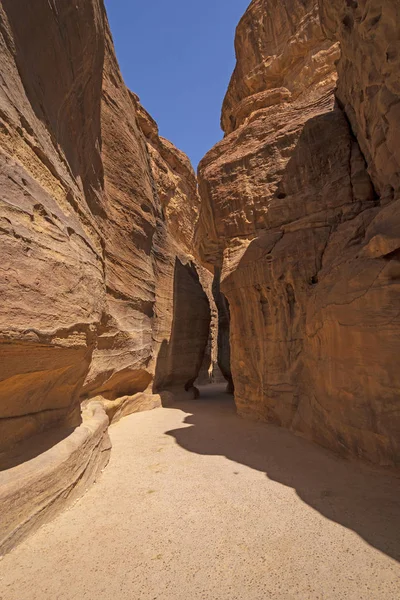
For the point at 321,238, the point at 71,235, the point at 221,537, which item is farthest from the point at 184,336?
the point at 221,537

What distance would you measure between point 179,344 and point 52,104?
30.3 feet

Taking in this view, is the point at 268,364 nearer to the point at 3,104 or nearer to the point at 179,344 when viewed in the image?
the point at 179,344

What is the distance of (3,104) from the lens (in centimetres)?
340

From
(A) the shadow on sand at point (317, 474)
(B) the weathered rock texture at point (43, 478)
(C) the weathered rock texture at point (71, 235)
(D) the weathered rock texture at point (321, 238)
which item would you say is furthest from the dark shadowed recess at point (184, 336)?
(B) the weathered rock texture at point (43, 478)

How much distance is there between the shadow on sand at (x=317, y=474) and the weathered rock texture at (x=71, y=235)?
2.76m

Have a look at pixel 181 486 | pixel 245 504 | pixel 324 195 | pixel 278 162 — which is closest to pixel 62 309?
pixel 181 486

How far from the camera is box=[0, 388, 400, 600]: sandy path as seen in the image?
2.27 m

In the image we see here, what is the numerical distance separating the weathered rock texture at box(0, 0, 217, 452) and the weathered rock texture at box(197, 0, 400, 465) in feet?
9.36

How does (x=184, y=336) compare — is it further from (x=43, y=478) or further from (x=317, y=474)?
(x=43, y=478)

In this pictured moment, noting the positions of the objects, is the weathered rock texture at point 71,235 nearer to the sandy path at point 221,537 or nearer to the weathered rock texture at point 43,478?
the weathered rock texture at point 43,478

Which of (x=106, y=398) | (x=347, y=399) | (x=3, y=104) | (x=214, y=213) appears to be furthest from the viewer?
(x=214, y=213)

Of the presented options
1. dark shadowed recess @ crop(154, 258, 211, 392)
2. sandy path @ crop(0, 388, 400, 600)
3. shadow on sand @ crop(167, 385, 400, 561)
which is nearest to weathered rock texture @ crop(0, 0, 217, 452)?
dark shadowed recess @ crop(154, 258, 211, 392)

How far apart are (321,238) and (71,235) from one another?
5.49 metres

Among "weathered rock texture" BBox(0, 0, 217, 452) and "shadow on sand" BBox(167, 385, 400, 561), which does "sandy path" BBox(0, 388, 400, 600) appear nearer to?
"shadow on sand" BBox(167, 385, 400, 561)
